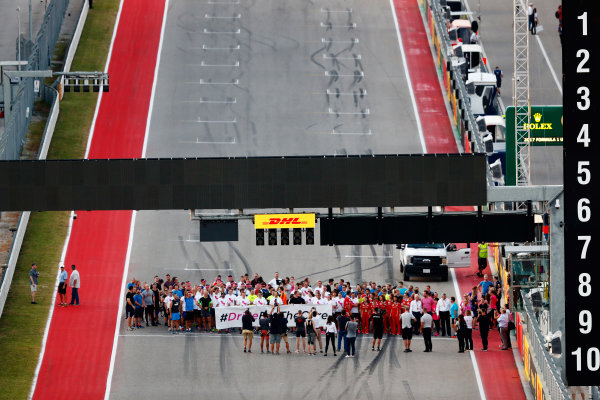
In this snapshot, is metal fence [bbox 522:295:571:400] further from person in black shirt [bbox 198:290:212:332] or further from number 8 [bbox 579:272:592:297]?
person in black shirt [bbox 198:290:212:332]

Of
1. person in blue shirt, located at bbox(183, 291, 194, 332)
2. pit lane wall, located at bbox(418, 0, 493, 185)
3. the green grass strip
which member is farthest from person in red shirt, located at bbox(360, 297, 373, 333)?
the green grass strip

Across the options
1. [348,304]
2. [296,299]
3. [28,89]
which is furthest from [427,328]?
[28,89]

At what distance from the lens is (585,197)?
30141 millimetres

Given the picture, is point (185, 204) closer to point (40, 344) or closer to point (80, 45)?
point (40, 344)

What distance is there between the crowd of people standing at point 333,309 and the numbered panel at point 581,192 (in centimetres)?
1571

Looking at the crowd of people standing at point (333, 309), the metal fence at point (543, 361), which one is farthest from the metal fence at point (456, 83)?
the metal fence at point (543, 361)

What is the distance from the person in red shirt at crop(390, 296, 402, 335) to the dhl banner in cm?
575

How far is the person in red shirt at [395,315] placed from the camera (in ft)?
157

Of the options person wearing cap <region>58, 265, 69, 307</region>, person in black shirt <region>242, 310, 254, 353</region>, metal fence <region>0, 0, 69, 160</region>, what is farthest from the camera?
metal fence <region>0, 0, 69, 160</region>

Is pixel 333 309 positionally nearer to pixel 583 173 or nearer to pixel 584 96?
pixel 583 173

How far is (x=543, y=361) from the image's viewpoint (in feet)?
129

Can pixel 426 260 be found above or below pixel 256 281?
above

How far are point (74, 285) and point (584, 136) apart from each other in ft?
79.6

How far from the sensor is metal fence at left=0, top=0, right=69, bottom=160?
57.8 metres
